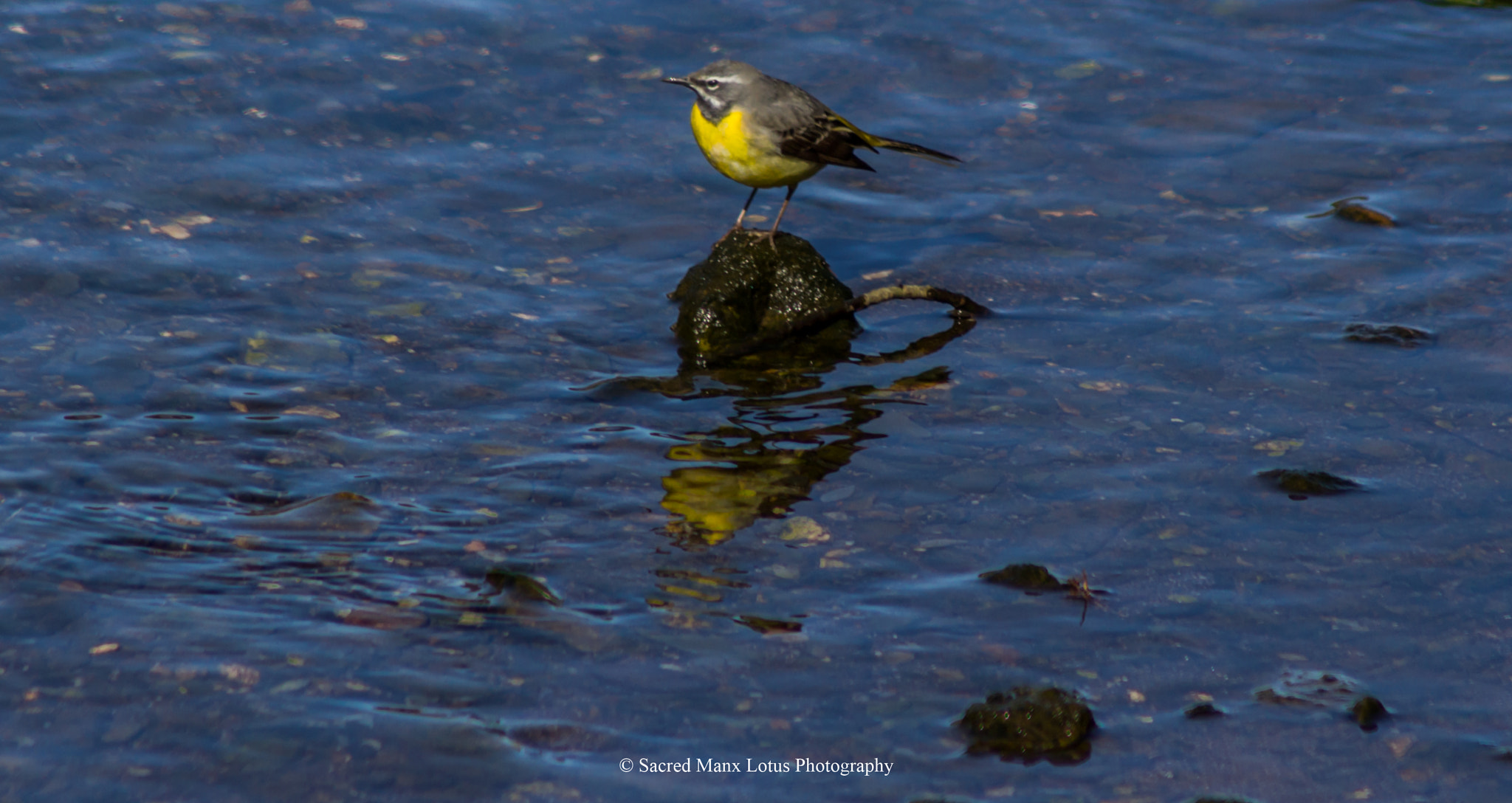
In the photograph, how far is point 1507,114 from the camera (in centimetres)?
1188

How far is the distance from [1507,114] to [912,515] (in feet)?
26.9

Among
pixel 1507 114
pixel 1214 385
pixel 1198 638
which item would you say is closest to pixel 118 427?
pixel 1198 638

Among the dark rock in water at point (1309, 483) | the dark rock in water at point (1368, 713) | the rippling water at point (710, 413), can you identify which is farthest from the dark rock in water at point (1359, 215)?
the dark rock in water at point (1368, 713)

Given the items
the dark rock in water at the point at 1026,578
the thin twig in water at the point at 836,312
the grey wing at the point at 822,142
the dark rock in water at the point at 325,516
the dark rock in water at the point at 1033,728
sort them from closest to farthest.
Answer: the dark rock in water at the point at 1033,728 < the dark rock in water at the point at 1026,578 < the dark rock in water at the point at 325,516 < the thin twig in water at the point at 836,312 < the grey wing at the point at 822,142

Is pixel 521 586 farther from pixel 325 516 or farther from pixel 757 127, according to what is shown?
pixel 757 127

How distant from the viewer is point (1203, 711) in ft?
18.2

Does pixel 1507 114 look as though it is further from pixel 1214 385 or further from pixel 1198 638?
pixel 1198 638

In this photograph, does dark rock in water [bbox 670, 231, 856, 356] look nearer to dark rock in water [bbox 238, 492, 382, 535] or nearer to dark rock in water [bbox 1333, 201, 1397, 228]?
dark rock in water [bbox 238, 492, 382, 535]

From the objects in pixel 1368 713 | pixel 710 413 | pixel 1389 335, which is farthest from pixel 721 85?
pixel 1368 713

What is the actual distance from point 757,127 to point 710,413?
190 cm

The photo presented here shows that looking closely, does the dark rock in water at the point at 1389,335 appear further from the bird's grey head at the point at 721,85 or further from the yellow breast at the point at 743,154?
the bird's grey head at the point at 721,85

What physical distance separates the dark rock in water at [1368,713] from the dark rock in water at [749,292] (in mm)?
4280

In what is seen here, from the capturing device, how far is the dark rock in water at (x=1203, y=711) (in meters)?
5.54

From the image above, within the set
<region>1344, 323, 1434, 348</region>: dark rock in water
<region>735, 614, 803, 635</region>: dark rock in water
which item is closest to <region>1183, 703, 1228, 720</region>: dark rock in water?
<region>735, 614, 803, 635</region>: dark rock in water
